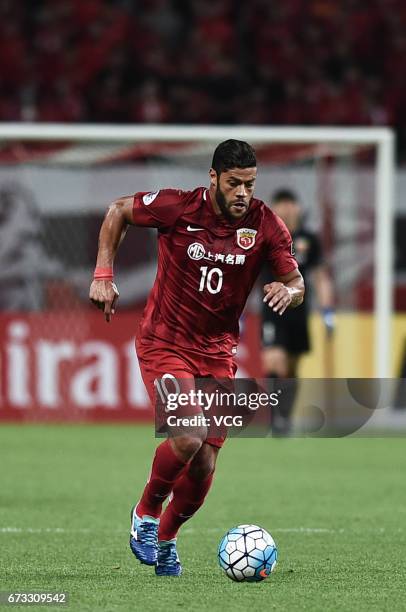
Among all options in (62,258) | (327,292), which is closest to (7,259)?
(62,258)

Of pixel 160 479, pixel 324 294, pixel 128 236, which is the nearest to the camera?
pixel 160 479

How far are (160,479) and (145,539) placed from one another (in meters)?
0.25

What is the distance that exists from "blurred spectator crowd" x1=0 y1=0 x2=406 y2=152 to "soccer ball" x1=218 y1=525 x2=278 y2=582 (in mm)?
12364

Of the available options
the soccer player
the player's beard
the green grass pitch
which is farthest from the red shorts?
the soccer player

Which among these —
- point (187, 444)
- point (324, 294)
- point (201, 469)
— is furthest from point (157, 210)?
point (324, 294)

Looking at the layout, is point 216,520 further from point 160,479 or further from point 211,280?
point 211,280

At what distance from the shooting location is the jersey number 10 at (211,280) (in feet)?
17.4

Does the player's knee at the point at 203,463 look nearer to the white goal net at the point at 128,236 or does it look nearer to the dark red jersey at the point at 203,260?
the dark red jersey at the point at 203,260

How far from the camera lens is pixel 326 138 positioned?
12.6 metres

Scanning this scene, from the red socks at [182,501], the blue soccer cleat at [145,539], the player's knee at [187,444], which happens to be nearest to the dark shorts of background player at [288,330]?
the red socks at [182,501]

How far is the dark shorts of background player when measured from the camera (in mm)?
11445

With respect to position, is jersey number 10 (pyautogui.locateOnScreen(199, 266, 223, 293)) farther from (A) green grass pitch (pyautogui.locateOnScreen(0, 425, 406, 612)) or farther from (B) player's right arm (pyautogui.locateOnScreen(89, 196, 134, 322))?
(A) green grass pitch (pyautogui.locateOnScreen(0, 425, 406, 612))

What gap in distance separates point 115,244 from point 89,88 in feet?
41.8

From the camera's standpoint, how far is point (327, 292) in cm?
1142
